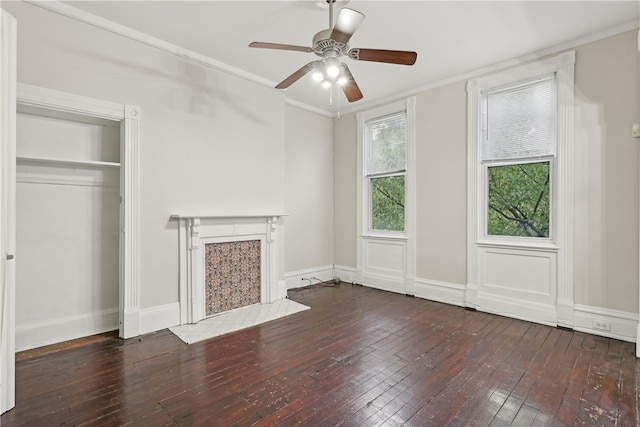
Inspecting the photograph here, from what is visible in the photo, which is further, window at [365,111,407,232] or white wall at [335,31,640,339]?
window at [365,111,407,232]

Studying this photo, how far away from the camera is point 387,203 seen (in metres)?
4.88

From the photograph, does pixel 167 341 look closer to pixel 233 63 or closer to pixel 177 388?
pixel 177 388

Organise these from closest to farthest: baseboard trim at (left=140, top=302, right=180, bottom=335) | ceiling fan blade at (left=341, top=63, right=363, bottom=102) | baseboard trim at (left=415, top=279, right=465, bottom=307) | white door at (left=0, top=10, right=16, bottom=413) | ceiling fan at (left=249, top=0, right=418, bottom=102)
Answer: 1. white door at (left=0, top=10, right=16, bottom=413)
2. ceiling fan at (left=249, top=0, right=418, bottom=102)
3. ceiling fan blade at (left=341, top=63, right=363, bottom=102)
4. baseboard trim at (left=140, top=302, right=180, bottom=335)
5. baseboard trim at (left=415, top=279, right=465, bottom=307)

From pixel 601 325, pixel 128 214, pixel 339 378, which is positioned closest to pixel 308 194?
pixel 128 214

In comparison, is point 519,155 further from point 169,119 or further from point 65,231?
Result: point 65,231

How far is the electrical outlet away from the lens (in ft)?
9.78

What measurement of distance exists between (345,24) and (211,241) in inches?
101

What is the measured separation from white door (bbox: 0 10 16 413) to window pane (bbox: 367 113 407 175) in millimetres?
4096

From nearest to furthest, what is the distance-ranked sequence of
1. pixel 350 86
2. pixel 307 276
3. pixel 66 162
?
pixel 350 86, pixel 66 162, pixel 307 276

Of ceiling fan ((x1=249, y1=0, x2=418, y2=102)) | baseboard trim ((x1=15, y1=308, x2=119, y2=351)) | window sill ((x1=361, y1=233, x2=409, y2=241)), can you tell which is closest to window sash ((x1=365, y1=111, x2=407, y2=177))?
window sill ((x1=361, y1=233, x2=409, y2=241))

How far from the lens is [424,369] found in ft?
7.91

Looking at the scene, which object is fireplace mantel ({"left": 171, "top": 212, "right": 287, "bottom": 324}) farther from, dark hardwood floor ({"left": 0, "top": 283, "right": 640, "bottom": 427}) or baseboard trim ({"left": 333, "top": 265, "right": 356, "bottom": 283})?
baseboard trim ({"left": 333, "top": 265, "right": 356, "bottom": 283})

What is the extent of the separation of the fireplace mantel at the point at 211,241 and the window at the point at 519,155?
2705mm

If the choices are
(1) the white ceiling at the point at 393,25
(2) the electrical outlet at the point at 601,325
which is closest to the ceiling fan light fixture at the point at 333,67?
(1) the white ceiling at the point at 393,25
